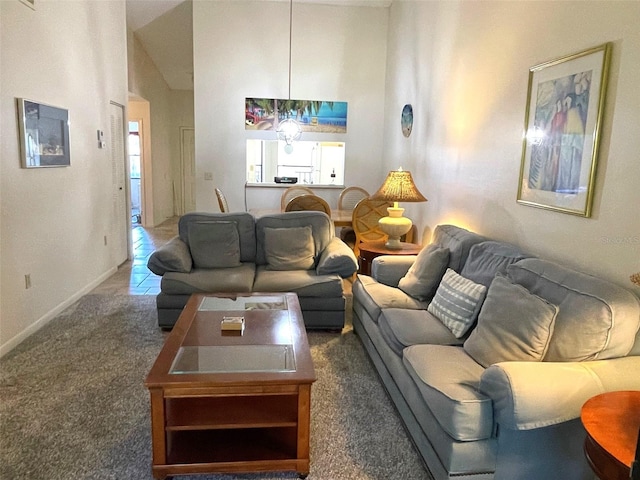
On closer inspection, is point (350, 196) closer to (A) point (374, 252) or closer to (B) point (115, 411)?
(A) point (374, 252)

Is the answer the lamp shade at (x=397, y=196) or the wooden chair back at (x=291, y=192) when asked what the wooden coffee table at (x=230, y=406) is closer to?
the lamp shade at (x=397, y=196)

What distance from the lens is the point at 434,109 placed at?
4.72 metres

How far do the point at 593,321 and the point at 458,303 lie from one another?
2.70ft

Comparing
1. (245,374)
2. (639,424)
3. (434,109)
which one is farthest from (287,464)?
(434,109)

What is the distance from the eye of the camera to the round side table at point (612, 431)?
1371 millimetres

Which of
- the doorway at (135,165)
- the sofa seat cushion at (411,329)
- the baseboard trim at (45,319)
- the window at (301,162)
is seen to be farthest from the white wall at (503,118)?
the doorway at (135,165)

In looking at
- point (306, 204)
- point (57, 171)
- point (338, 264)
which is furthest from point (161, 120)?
point (338, 264)

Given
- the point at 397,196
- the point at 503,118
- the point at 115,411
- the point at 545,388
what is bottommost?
the point at 115,411

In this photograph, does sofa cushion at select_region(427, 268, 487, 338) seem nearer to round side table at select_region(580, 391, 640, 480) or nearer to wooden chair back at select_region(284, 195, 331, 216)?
round side table at select_region(580, 391, 640, 480)

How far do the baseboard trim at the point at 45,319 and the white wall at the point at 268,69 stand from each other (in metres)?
2.14

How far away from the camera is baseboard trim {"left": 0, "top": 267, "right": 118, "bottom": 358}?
334 centimetres

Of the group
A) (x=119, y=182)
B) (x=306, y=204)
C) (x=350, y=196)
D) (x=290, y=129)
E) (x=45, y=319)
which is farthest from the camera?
(x=350, y=196)

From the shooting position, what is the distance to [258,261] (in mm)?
4285

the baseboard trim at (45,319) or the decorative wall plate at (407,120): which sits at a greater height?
the decorative wall plate at (407,120)
